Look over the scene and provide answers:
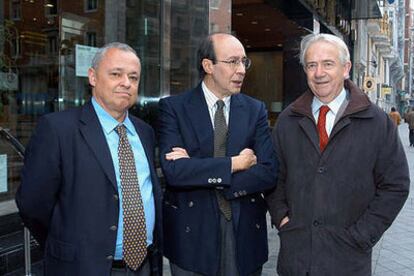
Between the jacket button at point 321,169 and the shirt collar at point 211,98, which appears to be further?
the shirt collar at point 211,98

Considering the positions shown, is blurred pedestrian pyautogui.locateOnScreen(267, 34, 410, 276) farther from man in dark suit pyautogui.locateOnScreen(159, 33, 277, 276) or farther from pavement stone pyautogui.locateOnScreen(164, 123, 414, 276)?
pavement stone pyautogui.locateOnScreen(164, 123, 414, 276)

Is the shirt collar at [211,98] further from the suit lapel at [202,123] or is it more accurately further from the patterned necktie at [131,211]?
the patterned necktie at [131,211]

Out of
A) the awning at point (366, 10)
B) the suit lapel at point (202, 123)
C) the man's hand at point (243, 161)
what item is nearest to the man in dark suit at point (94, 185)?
the suit lapel at point (202, 123)

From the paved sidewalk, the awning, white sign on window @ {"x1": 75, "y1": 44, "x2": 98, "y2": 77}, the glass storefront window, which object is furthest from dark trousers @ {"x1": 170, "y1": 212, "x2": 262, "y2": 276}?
the awning

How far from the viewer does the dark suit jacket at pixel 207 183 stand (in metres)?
2.53

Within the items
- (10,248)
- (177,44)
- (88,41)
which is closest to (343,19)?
(177,44)

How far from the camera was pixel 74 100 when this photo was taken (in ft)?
23.8

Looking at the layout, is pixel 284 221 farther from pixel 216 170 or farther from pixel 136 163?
pixel 136 163

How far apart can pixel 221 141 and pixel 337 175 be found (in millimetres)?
656

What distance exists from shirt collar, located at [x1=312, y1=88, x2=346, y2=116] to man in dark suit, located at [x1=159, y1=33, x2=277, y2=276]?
1.06 ft

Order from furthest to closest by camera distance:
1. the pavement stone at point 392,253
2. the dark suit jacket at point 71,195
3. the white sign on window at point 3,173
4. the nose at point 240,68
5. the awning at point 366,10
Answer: the awning at point 366,10 → the pavement stone at point 392,253 → the white sign on window at point 3,173 → the nose at point 240,68 → the dark suit jacket at point 71,195

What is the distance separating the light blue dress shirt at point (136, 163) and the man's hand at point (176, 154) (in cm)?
13

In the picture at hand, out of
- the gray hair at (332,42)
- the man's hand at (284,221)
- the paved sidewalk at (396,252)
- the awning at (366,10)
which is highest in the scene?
the awning at (366,10)

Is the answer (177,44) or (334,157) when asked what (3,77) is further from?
(334,157)
